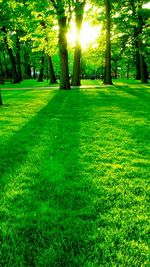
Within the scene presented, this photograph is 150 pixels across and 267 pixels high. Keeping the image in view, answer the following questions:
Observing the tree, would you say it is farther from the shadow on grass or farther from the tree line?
the shadow on grass

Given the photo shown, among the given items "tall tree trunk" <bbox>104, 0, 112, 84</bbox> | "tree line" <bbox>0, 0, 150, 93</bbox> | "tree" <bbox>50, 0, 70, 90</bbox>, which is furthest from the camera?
"tall tree trunk" <bbox>104, 0, 112, 84</bbox>

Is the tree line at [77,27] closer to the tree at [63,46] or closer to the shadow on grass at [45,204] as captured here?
the tree at [63,46]

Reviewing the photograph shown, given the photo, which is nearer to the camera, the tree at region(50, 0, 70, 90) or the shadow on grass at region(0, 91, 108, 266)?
the shadow on grass at region(0, 91, 108, 266)

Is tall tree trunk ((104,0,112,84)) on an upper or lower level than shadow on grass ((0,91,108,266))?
upper

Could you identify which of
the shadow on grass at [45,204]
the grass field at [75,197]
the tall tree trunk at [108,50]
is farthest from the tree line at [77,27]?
the shadow on grass at [45,204]

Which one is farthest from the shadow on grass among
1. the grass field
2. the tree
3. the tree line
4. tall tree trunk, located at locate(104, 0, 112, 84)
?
tall tree trunk, located at locate(104, 0, 112, 84)

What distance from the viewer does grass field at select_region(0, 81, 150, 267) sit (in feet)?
9.23

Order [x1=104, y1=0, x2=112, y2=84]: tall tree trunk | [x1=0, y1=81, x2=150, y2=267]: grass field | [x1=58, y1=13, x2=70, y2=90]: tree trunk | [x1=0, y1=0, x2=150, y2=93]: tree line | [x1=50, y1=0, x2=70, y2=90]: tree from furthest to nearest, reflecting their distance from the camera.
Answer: [x1=104, y1=0, x2=112, y2=84]: tall tree trunk → [x1=58, y1=13, x2=70, y2=90]: tree trunk → [x1=50, y1=0, x2=70, y2=90]: tree → [x1=0, y1=0, x2=150, y2=93]: tree line → [x1=0, y1=81, x2=150, y2=267]: grass field

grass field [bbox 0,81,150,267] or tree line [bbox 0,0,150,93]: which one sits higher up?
tree line [bbox 0,0,150,93]

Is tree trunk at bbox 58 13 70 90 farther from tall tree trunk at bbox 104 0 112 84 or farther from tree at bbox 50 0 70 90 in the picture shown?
tall tree trunk at bbox 104 0 112 84

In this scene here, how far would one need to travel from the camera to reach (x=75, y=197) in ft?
13.0

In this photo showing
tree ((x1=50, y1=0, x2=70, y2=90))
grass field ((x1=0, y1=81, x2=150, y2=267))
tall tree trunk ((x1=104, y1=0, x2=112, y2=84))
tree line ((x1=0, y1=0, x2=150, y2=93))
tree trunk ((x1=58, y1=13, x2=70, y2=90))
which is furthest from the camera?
tall tree trunk ((x1=104, y1=0, x2=112, y2=84))

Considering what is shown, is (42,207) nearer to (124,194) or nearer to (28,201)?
(28,201)

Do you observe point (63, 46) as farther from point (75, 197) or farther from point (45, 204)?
point (45, 204)
